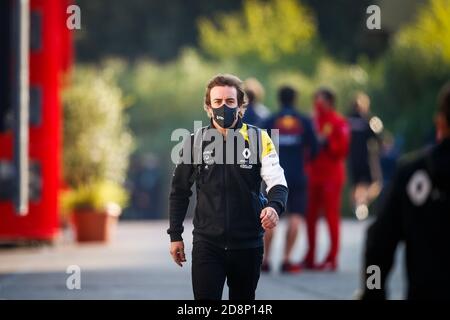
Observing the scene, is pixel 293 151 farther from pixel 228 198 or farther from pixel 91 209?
pixel 228 198

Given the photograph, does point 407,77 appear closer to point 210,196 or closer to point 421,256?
point 210,196

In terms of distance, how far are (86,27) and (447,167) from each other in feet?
167

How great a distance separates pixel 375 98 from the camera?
30.1m

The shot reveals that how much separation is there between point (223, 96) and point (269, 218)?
0.65m

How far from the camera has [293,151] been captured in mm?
13953

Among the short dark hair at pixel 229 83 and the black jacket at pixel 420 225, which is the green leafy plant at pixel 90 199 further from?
the black jacket at pixel 420 225

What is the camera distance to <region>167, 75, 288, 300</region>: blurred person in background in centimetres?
675

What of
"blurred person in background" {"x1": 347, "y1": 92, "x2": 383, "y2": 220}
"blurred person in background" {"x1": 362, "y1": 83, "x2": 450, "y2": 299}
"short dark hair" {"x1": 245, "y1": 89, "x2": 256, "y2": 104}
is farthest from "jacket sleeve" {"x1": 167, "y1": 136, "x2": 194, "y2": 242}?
"blurred person in background" {"x1": 347, "y1": 92, "x2": 383, "y2": 220}

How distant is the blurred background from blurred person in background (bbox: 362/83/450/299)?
21.2 ft

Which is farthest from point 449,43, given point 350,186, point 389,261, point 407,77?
point 389,261

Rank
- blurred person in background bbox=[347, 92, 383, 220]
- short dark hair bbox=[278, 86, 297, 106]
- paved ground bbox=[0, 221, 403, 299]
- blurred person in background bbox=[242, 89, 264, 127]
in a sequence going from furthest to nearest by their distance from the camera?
blurred person in background bbox=[347, 92, 383, 220]
short dark hair bbox=[278, 86, 297, 106]
blurred person in background bbox=[242, 89, 264, 127]
paved ground bbox=[0, 221, 403, 299]

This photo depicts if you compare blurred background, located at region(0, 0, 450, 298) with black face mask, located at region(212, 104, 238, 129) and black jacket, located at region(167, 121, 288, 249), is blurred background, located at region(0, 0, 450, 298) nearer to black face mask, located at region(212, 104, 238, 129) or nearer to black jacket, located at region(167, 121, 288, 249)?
black jacket, located at region(167, 121, 288, 249)

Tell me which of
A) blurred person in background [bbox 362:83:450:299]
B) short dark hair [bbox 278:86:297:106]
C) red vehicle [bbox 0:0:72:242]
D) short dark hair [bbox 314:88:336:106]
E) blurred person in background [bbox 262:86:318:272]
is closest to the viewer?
blurred person in background [bbox 362:83:450:299]

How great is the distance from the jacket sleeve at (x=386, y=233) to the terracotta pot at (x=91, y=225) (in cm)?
1373
